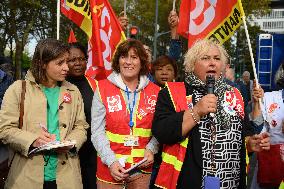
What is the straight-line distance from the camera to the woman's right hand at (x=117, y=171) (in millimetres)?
3594

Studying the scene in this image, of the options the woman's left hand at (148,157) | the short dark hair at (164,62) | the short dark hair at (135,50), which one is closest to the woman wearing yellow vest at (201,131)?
the woman's left hand at (148,157)

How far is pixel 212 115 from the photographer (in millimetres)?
3113

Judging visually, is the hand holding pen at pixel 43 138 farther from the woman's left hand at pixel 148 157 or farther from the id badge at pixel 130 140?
the woman's left hand at pixel 148 157

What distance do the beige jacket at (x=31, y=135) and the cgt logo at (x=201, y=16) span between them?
2.01 m

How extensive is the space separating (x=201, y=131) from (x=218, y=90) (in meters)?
0.33

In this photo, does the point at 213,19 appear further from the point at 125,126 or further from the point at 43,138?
the point at 43,138

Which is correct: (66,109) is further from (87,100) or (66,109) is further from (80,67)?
(80,67)

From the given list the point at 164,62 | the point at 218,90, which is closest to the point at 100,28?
the point at 164,62

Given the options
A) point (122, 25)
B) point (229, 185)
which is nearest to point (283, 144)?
point (229, 185)

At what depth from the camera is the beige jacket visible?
3533 millimetres

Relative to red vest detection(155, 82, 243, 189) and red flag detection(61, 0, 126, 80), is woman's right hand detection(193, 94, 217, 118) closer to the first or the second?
red vest detection(155, 82, 243, 189)

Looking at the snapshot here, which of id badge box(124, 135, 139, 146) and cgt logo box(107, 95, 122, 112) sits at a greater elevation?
cgt logo box(107, 95, 122, 112)

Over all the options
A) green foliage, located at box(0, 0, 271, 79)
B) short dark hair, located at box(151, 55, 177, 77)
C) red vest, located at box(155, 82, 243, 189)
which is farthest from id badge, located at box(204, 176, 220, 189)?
green foliage, located at box(0, 0, 271, 79)

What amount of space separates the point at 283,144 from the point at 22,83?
2.17 metres
